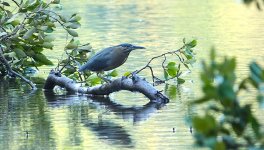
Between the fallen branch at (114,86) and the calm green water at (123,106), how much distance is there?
0.34ft

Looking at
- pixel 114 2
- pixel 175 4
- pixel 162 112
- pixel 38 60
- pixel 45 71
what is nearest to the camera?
pixel 162 112

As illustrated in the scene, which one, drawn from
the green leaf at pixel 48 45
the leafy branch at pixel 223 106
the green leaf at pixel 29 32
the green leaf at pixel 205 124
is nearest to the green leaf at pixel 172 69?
the green leaf at pixel 48 45

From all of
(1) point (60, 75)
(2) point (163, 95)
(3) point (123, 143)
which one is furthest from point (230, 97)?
(1) point (60, 75)

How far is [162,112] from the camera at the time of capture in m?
8.76

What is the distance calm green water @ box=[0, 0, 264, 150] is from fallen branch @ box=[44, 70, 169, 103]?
0.34ft

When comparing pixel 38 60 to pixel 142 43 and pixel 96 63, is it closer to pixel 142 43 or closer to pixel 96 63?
pixel 96 63

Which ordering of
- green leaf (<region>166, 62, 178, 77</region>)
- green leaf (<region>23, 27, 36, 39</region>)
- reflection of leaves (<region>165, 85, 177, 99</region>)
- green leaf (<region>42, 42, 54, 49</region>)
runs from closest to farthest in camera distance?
reflection of leaves (<region>165, 85, 177, 99</region>)
green leaf (<region>166, 62, 178, 77</region>)
green leaf (<region>23, 27, 36, 39</region>)
green leaf (<region>42, 42, 54, 49</region>)

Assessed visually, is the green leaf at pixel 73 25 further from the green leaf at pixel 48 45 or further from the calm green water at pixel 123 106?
the calm green water at pixel 123 106

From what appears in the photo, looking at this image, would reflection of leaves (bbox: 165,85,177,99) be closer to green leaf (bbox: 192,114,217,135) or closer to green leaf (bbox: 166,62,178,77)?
green leaf (bbox: 166,62,178,77)

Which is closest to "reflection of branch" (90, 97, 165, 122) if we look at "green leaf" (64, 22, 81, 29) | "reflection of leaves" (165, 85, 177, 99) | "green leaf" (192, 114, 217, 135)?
"reflection of leaves" (165, 85, 177, 99)

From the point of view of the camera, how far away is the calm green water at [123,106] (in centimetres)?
736

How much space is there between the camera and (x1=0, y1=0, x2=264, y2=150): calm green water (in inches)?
290

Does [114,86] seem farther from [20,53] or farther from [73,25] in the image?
[20,53]

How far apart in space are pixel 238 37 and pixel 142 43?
1.86m
